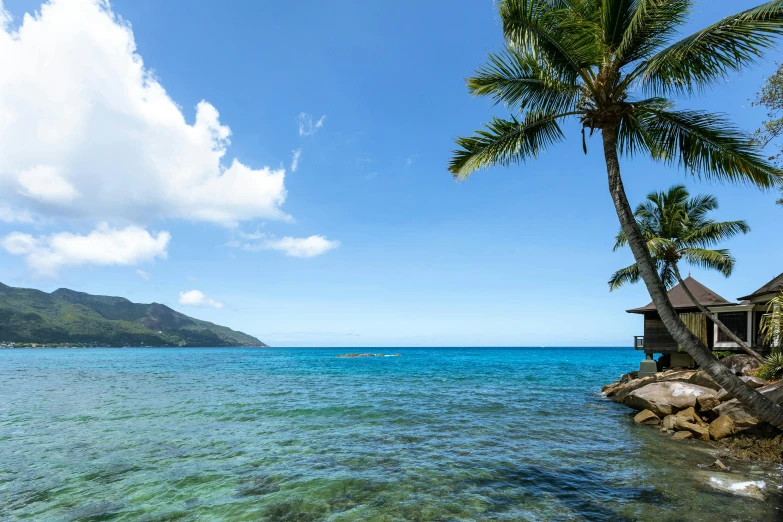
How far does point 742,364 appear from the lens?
19.8 metres

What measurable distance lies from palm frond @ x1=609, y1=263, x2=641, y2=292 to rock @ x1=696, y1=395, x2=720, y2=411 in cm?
1518

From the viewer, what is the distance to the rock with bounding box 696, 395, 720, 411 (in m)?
14.6

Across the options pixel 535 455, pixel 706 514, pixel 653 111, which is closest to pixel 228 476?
pixel 535 455

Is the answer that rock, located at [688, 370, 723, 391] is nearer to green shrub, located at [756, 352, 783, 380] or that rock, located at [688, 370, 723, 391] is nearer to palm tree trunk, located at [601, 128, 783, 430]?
green shrub, located at [756, 352, 783, 380]

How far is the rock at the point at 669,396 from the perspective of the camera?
50.0ft

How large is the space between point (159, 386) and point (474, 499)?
2914 centimetres

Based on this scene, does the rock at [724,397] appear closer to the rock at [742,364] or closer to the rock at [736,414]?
the rock at [736,414]

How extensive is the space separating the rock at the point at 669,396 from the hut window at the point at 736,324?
10.8 metres

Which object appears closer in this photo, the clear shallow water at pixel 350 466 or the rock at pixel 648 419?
the clear shallow water at pixel 350 466

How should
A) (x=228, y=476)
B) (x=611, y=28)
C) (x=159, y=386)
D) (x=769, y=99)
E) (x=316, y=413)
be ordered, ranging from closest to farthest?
(x=611, y=28)
(x=228, y=476)
(x=769, y=99)
(x=316, y=413)
(x=159, y=386)

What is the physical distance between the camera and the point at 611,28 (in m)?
7.93

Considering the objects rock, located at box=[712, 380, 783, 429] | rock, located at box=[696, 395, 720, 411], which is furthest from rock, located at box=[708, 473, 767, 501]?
rock, located at box=[696, 395, 720, 411]

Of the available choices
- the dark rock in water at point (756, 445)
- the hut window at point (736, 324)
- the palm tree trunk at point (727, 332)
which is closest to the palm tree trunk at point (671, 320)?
the dark rock in water at point (756, 445)

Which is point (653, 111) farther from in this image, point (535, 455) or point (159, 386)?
point (159, 386)
